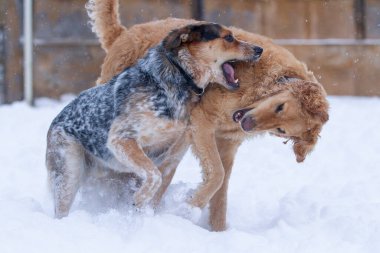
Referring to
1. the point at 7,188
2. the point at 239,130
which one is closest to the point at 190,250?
the point at 239,130

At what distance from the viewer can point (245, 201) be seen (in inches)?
256

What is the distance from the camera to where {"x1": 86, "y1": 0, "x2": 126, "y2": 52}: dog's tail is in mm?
6348

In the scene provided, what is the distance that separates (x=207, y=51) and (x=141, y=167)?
3.30ft

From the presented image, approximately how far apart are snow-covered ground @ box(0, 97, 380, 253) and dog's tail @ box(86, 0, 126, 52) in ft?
Result: 4.79

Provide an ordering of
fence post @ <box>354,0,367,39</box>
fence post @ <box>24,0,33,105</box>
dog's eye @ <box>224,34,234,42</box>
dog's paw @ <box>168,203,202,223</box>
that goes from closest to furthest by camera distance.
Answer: dog's eye @ <box>224,34,234,42</box> → dog's paw @ <box>168,203,202,223</box> → fence post @ <box>24,0,33,105</box> → fence post @ <box>354,0,367,39</box>

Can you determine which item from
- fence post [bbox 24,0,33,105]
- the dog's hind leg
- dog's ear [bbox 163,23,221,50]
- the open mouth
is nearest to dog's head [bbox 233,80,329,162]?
the open mouth

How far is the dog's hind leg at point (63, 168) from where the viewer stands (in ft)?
18.3

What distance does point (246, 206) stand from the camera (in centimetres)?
637

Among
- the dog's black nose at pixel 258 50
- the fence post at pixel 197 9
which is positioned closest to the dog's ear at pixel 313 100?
the dog's black nose at pixel 258 50

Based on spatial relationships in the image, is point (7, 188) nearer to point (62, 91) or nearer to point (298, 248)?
point (298, 248)

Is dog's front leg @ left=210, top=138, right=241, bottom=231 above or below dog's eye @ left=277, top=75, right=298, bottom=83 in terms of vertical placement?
below

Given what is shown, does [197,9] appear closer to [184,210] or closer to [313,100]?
[184,210]

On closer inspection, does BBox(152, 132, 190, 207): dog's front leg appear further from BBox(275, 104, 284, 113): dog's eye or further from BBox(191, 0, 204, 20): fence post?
BBox(191, 0, 204, 20): fence post

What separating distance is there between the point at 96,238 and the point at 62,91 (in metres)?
8.11
